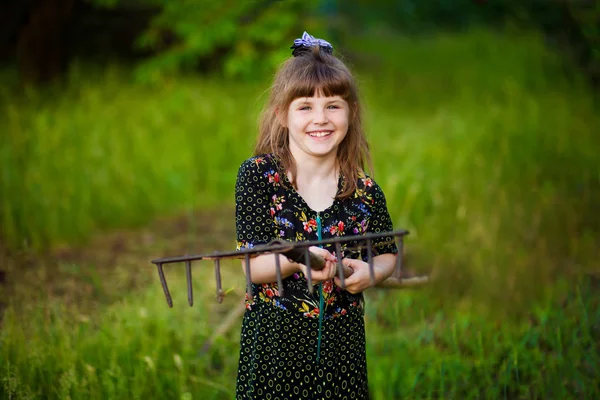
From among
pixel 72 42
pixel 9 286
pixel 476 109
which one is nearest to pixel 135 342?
pixel 9 286

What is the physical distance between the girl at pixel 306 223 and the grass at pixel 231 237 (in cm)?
50

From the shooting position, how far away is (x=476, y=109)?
7.16 m

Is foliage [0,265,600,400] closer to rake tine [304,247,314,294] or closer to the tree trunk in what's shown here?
rake tine [304,247,314,294]

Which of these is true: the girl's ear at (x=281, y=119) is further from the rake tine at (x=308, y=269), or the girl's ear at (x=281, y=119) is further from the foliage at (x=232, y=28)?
the foliage at (x=232, y=28)

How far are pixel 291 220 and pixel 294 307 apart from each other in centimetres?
26

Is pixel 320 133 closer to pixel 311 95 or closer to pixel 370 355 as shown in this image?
pixel 311 95

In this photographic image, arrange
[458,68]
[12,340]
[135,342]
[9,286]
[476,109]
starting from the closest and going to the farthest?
[12,340] → [135,342] → [9,286] → [476,109] → [458,68]

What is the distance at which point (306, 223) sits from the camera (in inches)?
79.3

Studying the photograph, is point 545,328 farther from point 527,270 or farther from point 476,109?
point 476,109

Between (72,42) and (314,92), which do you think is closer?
(314,92)

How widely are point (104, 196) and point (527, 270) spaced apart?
3183 millimetres

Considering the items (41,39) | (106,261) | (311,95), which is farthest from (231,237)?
(41,39)

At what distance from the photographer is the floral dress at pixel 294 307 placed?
201 cm

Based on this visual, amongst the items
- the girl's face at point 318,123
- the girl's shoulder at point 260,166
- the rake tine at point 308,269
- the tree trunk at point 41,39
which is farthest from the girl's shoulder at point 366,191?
the tree trunk at point 41,39
